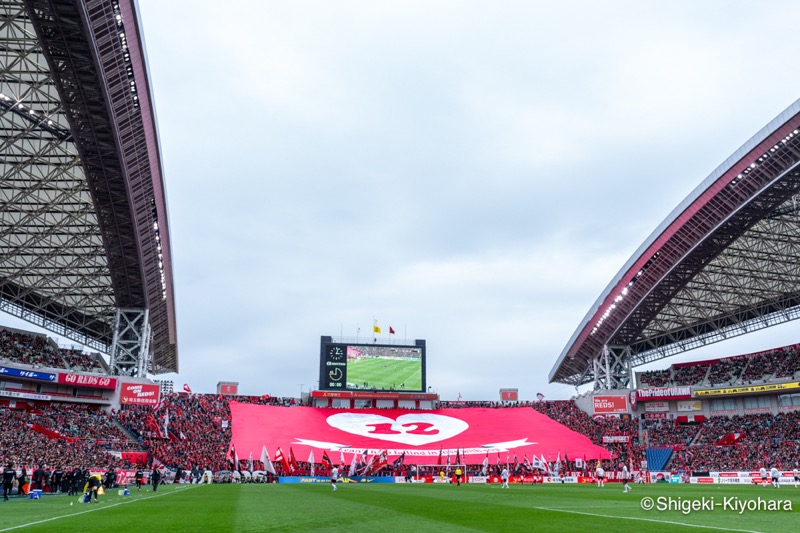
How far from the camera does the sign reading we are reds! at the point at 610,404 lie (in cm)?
7531

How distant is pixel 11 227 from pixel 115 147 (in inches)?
881

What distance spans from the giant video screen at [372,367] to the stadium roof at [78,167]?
20412 millimetres

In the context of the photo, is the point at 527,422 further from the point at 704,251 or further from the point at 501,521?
the point at 501,521

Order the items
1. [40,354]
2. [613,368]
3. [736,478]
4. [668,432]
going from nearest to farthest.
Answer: [736,478] → [40,354] → [668,432] → [613,368]

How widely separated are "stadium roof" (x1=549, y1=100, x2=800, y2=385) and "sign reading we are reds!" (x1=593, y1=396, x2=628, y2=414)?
6.94m

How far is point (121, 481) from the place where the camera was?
43188mm

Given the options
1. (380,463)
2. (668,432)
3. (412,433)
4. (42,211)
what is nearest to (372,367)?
(412,433)

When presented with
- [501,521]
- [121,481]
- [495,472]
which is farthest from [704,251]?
[121,481]

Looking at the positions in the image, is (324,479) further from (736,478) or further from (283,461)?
(736,478)

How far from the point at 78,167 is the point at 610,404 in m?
65.4

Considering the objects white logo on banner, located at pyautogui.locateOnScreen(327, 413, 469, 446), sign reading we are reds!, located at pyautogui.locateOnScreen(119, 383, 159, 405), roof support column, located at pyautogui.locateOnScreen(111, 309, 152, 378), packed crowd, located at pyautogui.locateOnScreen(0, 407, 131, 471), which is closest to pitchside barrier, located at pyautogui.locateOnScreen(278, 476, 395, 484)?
white logo on banner, located at pyautogui.locateOnScreen(327, 413, 469, 446)

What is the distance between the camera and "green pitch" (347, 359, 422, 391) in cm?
7131

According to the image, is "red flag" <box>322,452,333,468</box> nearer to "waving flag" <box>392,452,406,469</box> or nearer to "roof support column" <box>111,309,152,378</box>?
"waving flag" <box>392,452,406,469</box>

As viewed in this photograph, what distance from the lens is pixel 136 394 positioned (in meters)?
61.4
